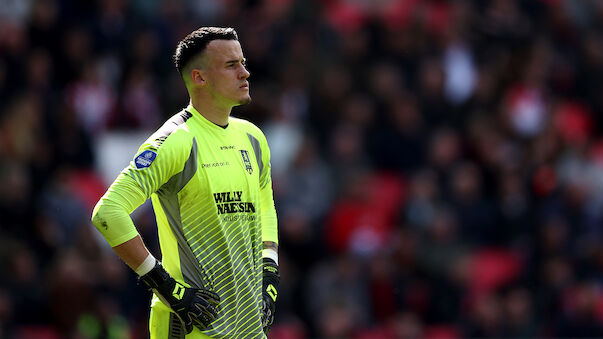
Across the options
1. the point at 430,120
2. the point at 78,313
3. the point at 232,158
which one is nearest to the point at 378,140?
the point at 430,120

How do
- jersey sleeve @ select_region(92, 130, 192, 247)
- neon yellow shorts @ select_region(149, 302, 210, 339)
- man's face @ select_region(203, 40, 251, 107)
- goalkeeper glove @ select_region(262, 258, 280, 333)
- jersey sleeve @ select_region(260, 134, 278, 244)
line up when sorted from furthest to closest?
1. jersey sleeve @ select_region(260, 134, 278, 244)
2. goalkeeper glove @ select_region(262, 258, 280, 333)
3. man's face @ select_region(203, 40, 251, 107)
4. neon yellow shorts @ select_region(149, 302, 210, 339)
5. jersey sleeve @ select_region(92, 130, 192, 247)

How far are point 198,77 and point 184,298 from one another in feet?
4.32

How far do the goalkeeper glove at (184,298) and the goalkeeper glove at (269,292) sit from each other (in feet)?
1.70

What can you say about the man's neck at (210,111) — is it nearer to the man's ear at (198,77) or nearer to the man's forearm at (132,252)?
the man's ear at (198,77)

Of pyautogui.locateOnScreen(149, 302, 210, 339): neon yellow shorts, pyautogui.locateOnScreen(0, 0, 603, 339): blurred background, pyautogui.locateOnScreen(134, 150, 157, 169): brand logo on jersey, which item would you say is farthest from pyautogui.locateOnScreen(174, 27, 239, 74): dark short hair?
pyautogui.locateOnScreen(0, 0, 603, 339): blurred background

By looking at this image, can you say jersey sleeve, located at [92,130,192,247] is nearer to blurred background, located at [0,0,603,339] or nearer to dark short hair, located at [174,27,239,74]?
dark short hair, located at [174,27,239,74]

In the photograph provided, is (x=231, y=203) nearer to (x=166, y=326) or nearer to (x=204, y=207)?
(x=204, y=207)

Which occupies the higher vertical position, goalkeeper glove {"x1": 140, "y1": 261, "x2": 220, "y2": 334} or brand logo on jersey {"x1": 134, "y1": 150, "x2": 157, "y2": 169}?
brand logo on jersey {"x1": 134, "y1": 150, "x2": 157, "y2": 169}

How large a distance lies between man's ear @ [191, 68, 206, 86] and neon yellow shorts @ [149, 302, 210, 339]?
1.30 m

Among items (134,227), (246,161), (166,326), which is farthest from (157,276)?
(246,161)

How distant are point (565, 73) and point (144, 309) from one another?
8.13 metres

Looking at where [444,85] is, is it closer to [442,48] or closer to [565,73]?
[442,48]

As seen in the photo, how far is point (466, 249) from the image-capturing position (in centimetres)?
1377

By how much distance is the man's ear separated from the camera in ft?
20.3
